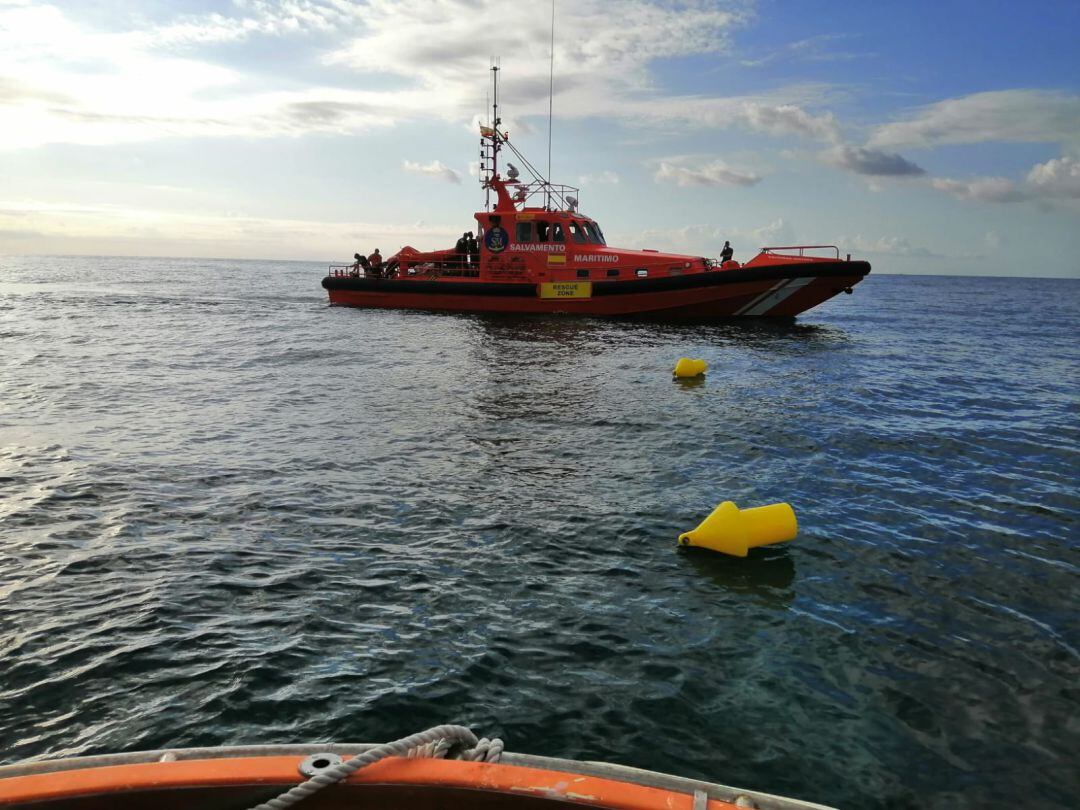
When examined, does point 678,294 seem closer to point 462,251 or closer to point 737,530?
point 462,251

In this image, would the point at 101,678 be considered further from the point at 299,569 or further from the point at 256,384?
the point at 256,384

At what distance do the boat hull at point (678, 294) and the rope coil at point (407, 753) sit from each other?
2138 centimetres

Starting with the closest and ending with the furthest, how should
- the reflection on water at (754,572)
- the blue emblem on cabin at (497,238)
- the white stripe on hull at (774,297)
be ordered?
1. the reflection on water at (754,572)
2. the white stripe on hull at (774,297)
3. the blue emblem on cabin at (497,238)

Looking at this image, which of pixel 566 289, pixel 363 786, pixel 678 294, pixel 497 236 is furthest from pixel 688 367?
pixel 497 236

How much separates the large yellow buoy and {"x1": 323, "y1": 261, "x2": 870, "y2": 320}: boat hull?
17.2m

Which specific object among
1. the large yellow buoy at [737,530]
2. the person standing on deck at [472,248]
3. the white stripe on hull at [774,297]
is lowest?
the large yellow buoy at [737,530]

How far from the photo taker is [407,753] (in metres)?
2.56

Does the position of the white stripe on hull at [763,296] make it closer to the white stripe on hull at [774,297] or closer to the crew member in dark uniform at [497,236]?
the white stripe on hull at [774,297]

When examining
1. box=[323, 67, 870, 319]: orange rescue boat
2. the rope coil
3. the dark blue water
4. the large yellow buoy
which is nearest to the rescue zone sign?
box=[323, 67, 870, 319]: orange rescue boat

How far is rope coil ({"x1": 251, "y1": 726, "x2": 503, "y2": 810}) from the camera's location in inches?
91.7

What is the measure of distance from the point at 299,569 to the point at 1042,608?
18.9 ft

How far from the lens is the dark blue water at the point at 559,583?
3861mm

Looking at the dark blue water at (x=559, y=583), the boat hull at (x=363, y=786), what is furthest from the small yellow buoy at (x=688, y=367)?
the boat hull at (x=363, y=786)

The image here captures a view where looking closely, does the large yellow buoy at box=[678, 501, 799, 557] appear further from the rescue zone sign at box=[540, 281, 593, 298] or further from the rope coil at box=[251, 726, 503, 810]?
the rescue zone sign at box=[540, 281, 593, 298]
